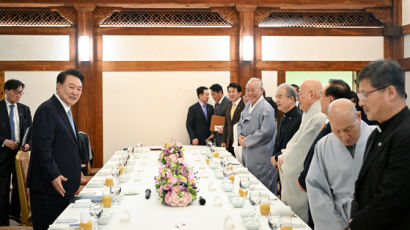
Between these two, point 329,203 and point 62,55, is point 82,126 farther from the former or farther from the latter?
point 329,203

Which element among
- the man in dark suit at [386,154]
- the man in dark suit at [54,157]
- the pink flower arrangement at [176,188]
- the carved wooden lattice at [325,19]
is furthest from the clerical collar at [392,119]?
the carved wooden lattice at [325,19]

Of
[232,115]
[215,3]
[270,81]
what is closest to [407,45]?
[270,81]

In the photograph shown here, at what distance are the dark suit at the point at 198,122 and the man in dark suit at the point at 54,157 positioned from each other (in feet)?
13.0

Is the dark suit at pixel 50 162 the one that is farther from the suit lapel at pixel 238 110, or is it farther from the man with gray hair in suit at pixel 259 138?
the suit lapel at pixel 238 110

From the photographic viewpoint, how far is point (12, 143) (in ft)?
15.9

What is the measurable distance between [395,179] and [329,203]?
0.81 meters

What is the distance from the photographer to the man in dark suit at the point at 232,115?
6.00 m

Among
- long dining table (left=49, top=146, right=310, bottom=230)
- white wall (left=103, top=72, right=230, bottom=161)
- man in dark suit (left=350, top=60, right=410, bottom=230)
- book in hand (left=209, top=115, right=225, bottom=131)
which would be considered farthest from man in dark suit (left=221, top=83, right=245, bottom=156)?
man in dark suit (left=350, top=60, right=410, bottom=230)

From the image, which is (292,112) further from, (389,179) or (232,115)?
(389,179)

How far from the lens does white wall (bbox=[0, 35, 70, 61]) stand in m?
7.09

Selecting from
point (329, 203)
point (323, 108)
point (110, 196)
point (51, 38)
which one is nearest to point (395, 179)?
point (329, 203)

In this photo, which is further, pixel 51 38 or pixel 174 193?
pixel 51 38

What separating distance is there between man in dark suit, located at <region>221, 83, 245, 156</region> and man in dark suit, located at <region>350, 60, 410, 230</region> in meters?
4.19

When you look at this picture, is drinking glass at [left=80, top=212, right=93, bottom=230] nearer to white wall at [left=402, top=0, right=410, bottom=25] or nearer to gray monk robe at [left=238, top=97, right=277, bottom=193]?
gray monk robe at [left=238, top=97, right=277, bottom=193]
